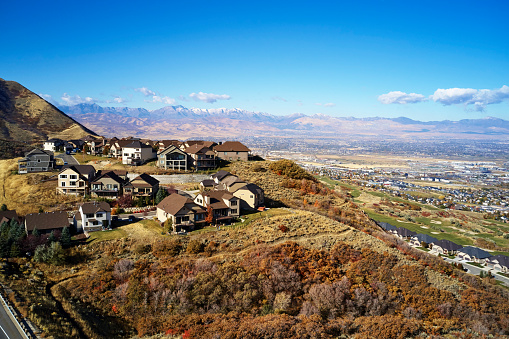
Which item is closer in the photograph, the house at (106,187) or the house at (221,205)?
the house at (221,205)

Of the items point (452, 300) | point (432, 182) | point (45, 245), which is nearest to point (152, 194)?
point (45, 245)

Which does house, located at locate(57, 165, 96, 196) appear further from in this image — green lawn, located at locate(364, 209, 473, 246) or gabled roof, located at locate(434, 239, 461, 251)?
green lawn, located at locate(364, 209, 473, 246)

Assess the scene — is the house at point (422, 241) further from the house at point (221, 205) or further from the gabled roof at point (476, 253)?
the house at point (221, 205)

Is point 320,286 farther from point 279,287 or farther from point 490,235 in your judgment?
point 490,235

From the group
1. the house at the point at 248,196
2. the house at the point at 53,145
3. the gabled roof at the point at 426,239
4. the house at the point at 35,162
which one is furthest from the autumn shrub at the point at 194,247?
the house at the point at 53,145

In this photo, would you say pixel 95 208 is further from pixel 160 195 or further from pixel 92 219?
pixel 160 195

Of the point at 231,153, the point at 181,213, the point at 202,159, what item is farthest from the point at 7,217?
the point at 231,153

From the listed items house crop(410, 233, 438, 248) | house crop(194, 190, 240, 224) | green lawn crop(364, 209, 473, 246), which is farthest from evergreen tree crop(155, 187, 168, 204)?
green lawn crop(364, 209, 473, 246)
